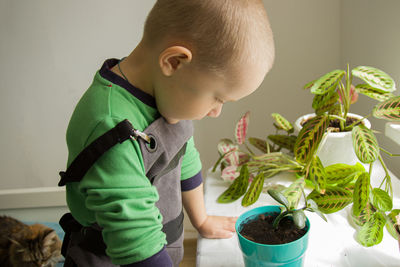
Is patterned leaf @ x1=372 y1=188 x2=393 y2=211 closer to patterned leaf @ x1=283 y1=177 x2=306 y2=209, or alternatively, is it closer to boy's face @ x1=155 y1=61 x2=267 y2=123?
patterned leaf @ x1=283 y1=177 x2=306 y2=209

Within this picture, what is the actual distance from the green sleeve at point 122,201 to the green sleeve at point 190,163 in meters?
0.25

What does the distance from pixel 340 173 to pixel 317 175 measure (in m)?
0.06

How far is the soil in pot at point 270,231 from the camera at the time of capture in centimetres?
53

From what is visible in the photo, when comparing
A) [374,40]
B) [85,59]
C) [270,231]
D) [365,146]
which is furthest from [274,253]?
[85,59]

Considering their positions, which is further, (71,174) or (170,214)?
(170,214)

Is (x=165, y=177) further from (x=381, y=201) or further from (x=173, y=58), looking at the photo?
(x=381, y=201)

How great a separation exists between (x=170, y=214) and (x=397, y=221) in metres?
0.41

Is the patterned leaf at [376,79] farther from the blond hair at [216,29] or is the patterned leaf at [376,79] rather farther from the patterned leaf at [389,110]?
the blond hair at [216,29]

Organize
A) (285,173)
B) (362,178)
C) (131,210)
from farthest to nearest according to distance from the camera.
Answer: (285,173)
(362,178)
(131,210)

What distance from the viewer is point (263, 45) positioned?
497 millimetres

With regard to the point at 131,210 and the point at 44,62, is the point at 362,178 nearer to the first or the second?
the point at 131,210

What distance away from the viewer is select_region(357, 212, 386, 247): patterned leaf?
60 centimetres

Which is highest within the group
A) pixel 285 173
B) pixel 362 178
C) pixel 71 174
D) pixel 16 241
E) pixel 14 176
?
pixel 71 174

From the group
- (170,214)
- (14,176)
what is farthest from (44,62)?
(170,214)
